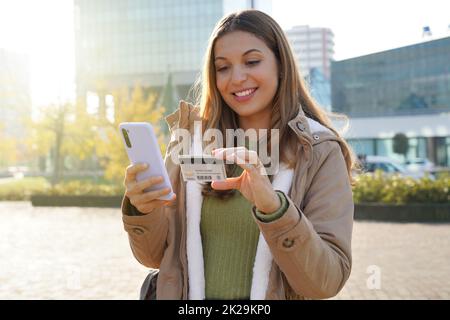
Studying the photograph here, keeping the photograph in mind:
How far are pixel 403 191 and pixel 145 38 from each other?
202 feet

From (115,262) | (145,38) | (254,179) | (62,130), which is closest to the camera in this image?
(254,179)

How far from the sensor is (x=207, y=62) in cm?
226

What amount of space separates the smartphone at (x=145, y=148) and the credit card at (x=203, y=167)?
12cm

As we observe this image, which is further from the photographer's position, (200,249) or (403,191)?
(403,191)

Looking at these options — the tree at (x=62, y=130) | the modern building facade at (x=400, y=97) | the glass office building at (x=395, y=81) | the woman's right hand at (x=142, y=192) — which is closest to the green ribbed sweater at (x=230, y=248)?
the woman's right hand at (x=142, y=192)

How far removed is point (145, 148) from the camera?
1.92m

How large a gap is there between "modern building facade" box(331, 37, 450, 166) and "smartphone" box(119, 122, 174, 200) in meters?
42.6

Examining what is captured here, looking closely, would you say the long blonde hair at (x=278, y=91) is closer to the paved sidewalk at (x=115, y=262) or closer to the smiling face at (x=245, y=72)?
the smiling face at (x=245, y=72)

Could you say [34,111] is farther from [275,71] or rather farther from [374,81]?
[374,81]

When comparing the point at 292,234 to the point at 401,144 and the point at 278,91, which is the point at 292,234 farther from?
the point at 401,144

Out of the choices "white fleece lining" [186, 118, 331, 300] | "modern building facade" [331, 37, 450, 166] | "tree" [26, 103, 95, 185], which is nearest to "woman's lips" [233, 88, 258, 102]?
"white fleece lining" [186, 118, 331, 300]

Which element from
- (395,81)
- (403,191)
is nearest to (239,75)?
(403,191)

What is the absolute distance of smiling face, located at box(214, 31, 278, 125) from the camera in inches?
84.1
